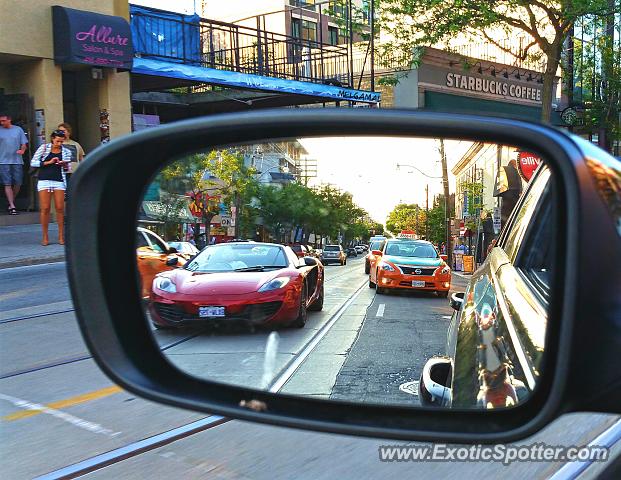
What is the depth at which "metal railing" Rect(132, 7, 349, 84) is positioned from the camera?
2067 centimetres

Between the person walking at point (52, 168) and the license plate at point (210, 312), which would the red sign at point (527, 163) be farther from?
the person walking at point (52, 168)

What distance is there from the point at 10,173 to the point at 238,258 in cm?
1518

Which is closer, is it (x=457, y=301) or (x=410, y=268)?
(x=457, y=301)

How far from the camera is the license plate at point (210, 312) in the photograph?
62.9 inches

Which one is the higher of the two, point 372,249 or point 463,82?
point 463,82

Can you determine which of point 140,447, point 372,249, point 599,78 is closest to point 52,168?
point 140,447

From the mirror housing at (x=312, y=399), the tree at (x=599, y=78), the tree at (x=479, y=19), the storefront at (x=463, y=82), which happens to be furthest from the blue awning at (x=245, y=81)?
the mirror housing at (x=312, y=399)

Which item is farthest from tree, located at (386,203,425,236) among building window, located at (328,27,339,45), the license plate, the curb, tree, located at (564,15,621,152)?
building window, located at (328,27,339,45)

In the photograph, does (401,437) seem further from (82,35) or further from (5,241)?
(82,35)

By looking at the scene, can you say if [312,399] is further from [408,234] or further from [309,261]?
[408,234]

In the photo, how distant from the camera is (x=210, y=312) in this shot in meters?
1.62

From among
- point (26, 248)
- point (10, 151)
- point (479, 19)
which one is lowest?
point (26, 248)

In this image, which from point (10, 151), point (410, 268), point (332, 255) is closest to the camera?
point (332, 255)

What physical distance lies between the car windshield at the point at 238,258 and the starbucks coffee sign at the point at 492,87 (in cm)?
3311
